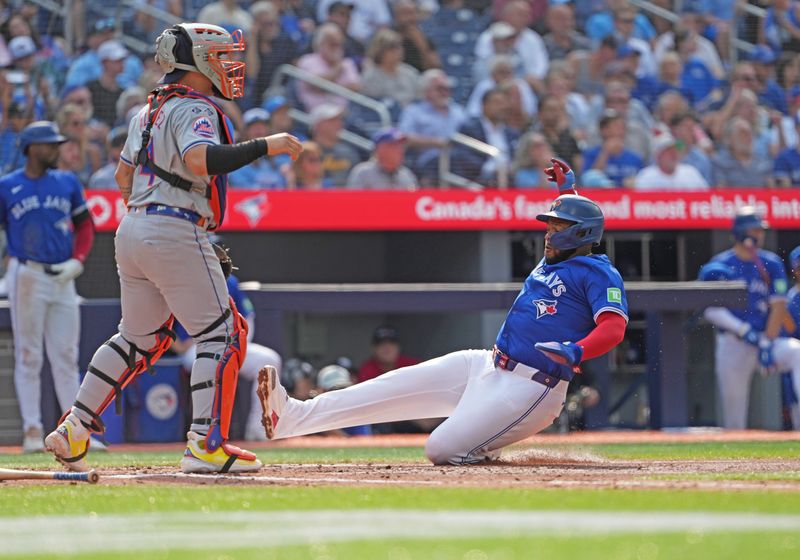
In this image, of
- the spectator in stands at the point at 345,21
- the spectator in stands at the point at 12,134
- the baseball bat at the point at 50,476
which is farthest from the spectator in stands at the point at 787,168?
the baseball bat at the point at 50,476

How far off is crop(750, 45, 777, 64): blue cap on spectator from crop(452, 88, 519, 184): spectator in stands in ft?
11.7

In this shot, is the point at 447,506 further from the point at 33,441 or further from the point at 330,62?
the point at 330,62

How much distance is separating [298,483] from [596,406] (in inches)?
308

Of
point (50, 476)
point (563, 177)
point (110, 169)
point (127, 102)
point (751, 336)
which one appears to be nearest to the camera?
point (50, 476)

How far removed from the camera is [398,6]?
1638 centimetres

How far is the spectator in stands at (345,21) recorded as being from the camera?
52.9ft

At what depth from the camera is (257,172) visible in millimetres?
14000

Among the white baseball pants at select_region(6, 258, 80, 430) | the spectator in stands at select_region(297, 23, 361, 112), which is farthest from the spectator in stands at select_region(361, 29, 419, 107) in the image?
the white baseball pants at select_region(6, 258, 80, 430)

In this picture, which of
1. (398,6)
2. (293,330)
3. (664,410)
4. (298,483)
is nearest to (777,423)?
(664,410)

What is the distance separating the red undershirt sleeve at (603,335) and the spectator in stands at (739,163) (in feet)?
31.0

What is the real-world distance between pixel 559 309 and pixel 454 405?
754 millimetres

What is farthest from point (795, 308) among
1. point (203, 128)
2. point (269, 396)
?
point (203, 128)

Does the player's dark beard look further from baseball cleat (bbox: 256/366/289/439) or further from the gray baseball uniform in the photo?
the gray baseball uniform

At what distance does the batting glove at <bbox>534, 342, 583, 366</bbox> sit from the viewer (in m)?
6.19
